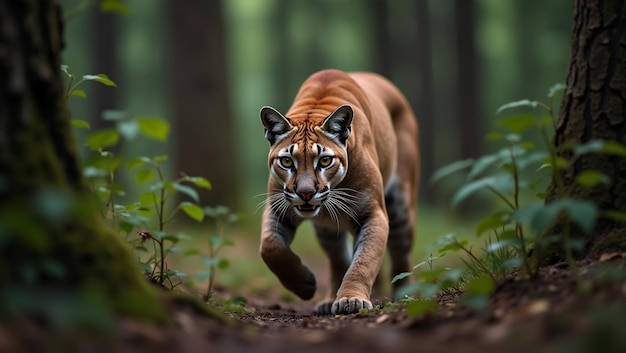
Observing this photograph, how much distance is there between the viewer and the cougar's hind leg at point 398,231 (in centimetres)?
757

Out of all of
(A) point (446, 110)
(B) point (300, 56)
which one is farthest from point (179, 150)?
(B) point (300, 56)

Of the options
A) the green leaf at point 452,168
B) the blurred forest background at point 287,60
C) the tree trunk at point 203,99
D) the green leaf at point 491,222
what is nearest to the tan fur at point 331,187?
the green leaf at point 452,168

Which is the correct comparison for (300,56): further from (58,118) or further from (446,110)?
(58,118)

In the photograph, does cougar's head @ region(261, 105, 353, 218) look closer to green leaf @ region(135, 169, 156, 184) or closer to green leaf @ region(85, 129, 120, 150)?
green leaf @ region(135, 169, 156, 184)

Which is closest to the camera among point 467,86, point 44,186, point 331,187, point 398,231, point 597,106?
point 44,186

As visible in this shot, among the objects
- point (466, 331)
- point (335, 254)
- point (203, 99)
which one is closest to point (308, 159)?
point (335, 254)

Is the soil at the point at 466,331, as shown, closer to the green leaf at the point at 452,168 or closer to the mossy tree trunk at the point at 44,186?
the mossy tree trunk at the point at 44,186

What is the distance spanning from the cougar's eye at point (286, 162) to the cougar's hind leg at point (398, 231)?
2190mm

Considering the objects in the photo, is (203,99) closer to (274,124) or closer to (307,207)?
(274,124)

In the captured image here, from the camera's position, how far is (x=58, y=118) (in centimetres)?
316

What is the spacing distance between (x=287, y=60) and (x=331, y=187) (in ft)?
118

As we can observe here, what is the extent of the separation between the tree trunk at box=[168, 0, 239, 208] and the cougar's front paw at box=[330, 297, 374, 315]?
8.39m

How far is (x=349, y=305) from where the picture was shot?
505 centimetres

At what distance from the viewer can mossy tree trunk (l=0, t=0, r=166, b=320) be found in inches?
104
